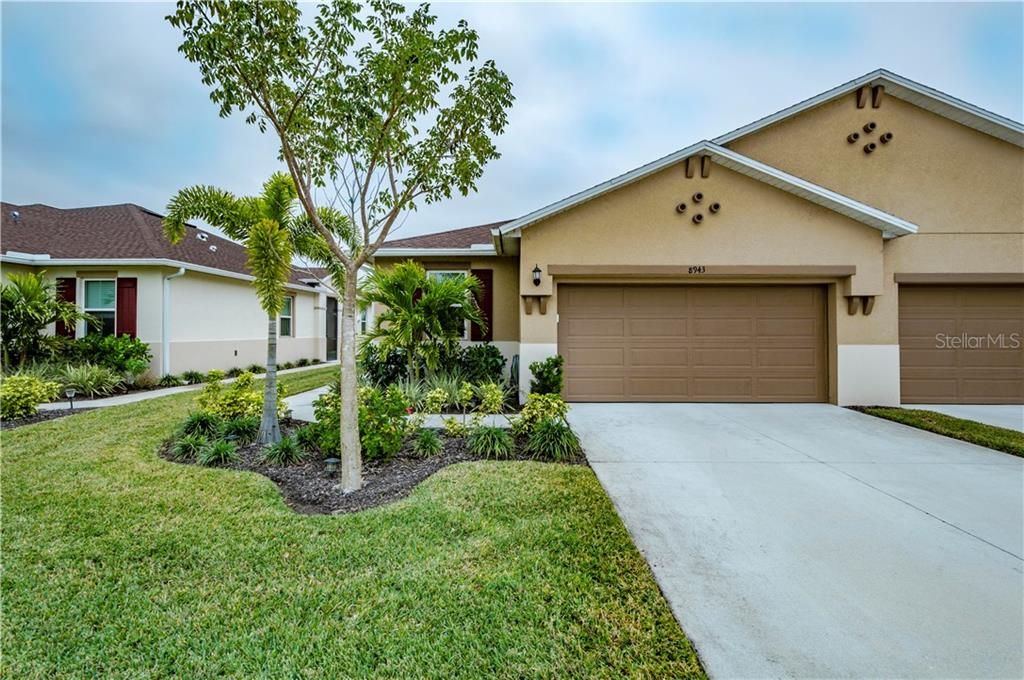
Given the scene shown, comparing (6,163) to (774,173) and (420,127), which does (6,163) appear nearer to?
(420,127)

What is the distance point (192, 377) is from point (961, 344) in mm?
18175

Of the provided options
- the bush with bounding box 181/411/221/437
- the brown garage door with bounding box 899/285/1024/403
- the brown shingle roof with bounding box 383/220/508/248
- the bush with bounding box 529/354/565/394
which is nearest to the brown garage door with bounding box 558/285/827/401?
the bush with bounding box 529/354/565/394

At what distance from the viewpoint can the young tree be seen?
3754mm

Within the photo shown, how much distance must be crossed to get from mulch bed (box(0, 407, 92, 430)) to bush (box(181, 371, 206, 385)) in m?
3.66

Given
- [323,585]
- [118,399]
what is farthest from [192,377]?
[323,585]

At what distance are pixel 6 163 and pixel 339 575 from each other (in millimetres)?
Result: 20830

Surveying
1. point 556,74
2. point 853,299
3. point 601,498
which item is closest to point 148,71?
point 556,74

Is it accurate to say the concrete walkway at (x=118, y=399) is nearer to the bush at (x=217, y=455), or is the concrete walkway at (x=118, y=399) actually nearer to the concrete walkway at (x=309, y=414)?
the concrete walkway at (x=309, y=414)

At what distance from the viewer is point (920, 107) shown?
914cm

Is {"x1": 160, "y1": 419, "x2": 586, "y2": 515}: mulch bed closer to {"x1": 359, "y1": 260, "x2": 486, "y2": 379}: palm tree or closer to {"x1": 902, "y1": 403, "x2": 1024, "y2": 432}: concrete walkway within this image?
{"x1": 359, "y1": 260, "x2": 486, "y2": 379}: palm tree

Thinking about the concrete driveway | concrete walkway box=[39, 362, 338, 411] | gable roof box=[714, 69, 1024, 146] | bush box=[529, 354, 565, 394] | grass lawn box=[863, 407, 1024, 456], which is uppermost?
gable roof box=[714, 69, 1024, 146]

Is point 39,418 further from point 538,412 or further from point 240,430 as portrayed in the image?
point 538,412

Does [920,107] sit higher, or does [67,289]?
[920,107]

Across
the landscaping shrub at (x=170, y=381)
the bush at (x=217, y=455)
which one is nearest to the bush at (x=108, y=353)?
the landscaping shrub at (x=170, y=381)
